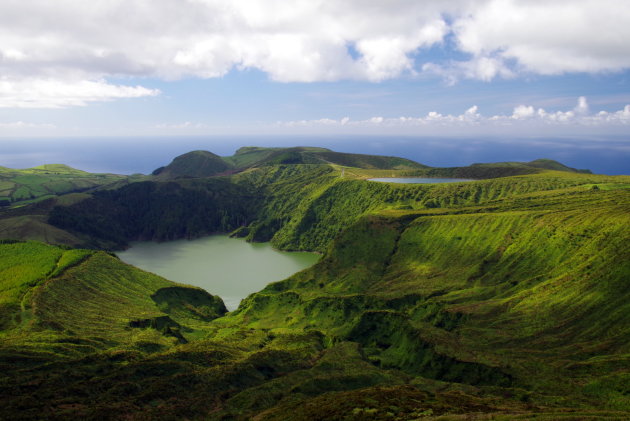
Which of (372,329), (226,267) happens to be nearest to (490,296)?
(372,329)

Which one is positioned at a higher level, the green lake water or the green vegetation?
the green vegetation

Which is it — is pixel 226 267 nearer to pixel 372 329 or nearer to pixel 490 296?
pixel 372 329

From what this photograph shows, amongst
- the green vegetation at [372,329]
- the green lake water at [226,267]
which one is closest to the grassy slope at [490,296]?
the green vegetation at [372,329]

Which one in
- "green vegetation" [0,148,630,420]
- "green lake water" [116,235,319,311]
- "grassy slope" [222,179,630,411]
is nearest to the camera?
"green vegetation" [0,148,630,420]

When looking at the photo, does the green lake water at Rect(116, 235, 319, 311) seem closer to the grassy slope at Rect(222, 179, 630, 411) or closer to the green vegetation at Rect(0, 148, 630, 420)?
the green vegetation at Rect(0, 148, 630, 420)

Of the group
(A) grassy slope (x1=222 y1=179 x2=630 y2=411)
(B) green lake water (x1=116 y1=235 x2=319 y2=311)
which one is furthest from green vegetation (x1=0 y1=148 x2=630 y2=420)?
(B) green lake water (x1=116 y1=235 x2=319 y2=311)

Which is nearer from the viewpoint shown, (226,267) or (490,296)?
(490,296)

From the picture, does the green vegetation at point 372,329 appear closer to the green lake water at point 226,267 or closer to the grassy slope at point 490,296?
the grassy slope at point 490,296
